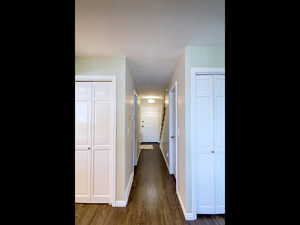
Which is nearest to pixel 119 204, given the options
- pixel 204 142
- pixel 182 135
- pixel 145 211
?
pixel 145 211

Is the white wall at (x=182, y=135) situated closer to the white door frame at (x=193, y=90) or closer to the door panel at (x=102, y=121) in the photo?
the white door frame at (x=193, y=90)

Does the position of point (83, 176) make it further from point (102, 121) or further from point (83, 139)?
point (102, 121)

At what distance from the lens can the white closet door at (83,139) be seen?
2.85 m

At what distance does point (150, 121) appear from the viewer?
989cm

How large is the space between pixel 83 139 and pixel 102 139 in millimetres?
343

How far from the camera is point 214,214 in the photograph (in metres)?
2.47

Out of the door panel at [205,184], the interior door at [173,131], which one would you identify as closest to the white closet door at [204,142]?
the door panel at [205,184]

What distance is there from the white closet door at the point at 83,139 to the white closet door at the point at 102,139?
9 centimetres

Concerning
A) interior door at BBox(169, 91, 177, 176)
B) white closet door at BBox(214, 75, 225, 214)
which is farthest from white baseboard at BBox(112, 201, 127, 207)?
interior door at BBox(169, 91, 177, 176)
